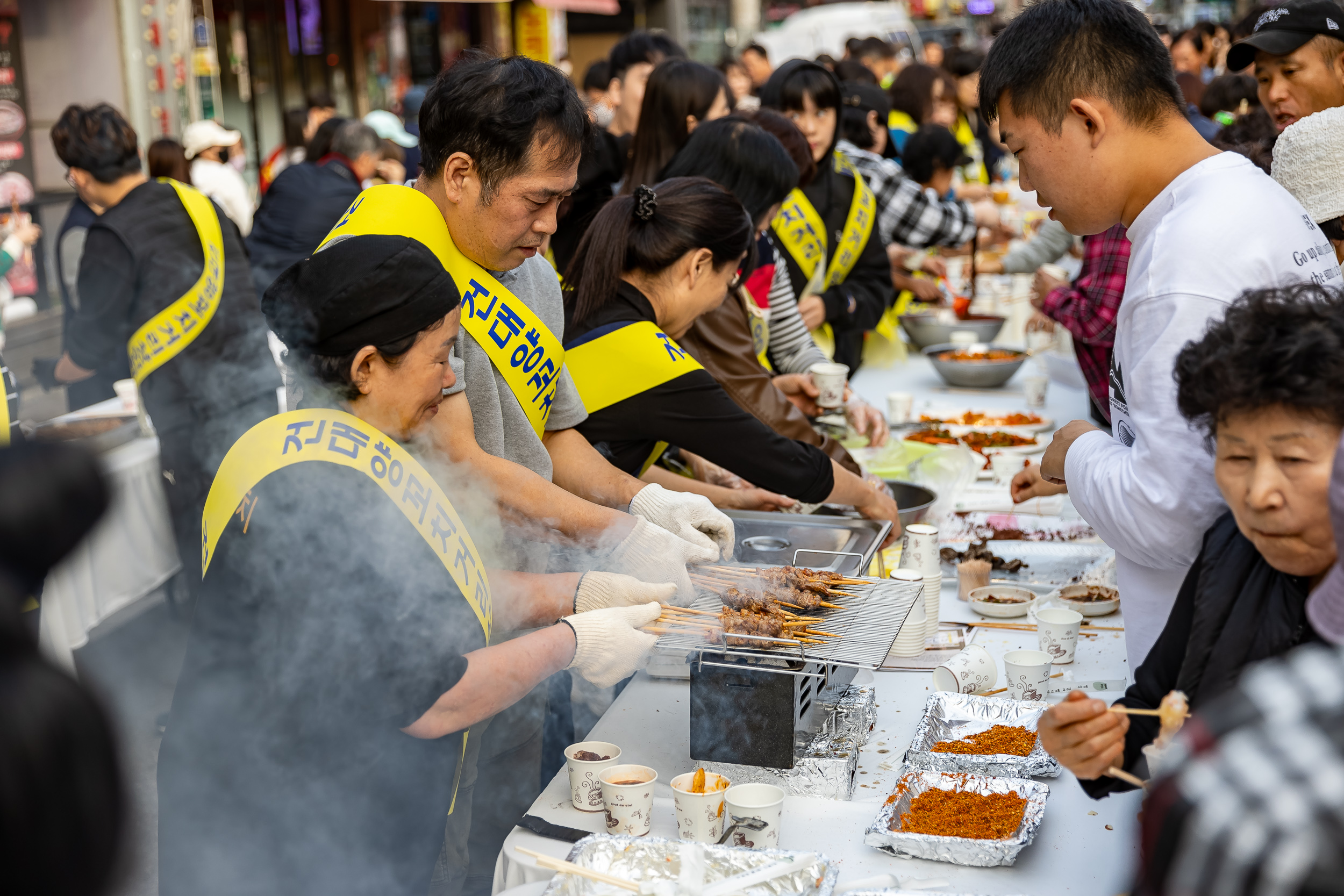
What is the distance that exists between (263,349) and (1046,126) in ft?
12.1

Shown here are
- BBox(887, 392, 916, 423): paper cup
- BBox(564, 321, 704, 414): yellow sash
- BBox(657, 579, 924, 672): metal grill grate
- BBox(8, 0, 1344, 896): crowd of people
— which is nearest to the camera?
BBox(8, 0, 1344, 896): crowd of people

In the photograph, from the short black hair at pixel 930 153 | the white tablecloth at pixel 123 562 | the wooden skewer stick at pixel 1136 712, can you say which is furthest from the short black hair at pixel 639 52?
the wooden skewer stick at pixel 1136 712

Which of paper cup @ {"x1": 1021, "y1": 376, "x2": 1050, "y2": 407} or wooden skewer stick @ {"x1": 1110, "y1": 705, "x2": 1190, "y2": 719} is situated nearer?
wooden skewer stick @ {"x1": 1110, "y1": 705, "x2": 1190, "y2": 719}

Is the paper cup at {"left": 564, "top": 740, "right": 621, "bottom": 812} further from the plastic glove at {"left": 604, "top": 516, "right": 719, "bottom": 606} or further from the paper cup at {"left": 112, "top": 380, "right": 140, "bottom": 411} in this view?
the paper cup at {"left": 112, "top": 380, "right": 140, "bottom": 411}

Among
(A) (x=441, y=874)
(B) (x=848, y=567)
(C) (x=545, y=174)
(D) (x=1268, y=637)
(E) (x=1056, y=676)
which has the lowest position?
(A) (x=441, y=874)

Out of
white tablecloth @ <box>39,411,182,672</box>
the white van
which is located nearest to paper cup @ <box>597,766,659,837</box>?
white tablecloth @ <box>39,411,182,672</box>

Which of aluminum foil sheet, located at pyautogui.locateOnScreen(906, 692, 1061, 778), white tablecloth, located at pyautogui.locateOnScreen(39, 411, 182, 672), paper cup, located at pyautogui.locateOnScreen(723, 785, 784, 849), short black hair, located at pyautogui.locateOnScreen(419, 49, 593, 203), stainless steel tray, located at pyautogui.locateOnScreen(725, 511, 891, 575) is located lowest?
white tablecloth, located at pyautogui.locateOnScreen(39, 411, 182, 672)

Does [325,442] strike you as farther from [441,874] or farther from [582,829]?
[441,874]

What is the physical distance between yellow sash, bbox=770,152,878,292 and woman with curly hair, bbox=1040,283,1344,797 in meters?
3.19

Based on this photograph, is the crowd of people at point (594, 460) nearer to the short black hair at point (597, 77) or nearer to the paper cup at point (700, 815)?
the paper cup at point (700, 815)

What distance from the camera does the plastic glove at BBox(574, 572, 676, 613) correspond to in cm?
212

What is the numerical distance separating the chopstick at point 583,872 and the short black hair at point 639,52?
14.9 ft

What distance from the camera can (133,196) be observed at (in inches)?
166

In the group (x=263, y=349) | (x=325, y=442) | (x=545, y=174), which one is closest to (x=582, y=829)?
(x=325, y=442)
